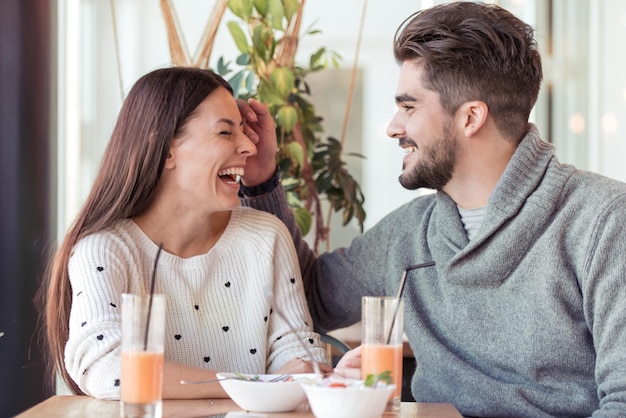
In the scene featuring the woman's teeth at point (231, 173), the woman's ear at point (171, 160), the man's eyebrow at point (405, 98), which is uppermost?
the man's eyebrow at point (405, 98)

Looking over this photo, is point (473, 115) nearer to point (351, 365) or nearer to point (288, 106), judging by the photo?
point (351, 365)

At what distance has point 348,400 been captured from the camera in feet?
4.62

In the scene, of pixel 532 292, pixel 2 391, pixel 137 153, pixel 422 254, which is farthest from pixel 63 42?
pixel 532 292

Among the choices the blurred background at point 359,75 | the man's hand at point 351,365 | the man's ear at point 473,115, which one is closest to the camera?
the man's hand at point 351,365

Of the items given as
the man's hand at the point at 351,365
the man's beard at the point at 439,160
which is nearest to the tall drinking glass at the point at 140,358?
the man's hand at the point at 351,365

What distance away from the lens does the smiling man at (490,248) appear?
6.23ft

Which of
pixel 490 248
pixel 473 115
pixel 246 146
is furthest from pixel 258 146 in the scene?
pixel 490 248

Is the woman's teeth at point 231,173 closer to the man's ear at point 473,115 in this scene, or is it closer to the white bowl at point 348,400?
the man's ear at point 473,115

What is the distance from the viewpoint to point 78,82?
412 cm

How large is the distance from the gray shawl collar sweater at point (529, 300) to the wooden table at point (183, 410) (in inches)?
11.6

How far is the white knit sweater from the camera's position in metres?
1.92

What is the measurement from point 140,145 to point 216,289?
1.26ft

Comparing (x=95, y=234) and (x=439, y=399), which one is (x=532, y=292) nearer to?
(x=439, y=399)

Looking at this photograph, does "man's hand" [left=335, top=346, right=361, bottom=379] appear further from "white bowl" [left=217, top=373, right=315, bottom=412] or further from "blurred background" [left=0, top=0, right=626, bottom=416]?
"blurred background" [left=0, top=0, right=626, bottom=416]
